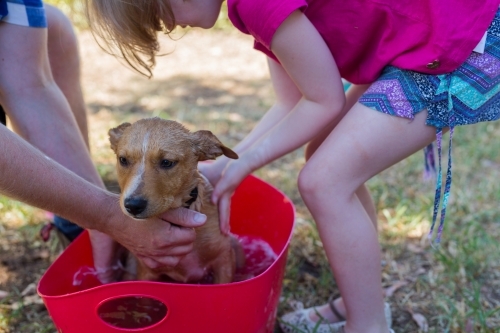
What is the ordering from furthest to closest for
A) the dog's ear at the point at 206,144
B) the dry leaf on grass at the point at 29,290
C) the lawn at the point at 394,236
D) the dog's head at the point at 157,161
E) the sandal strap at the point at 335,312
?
the dry leaf on grass at the point at 29,290 < the lawn at the point at 394,236 < the sandal strap at the point at 335,312 < the dog's ear at the point at 206,144 < the dog's head at the point at 157,161

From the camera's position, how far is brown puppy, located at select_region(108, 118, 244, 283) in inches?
75.6

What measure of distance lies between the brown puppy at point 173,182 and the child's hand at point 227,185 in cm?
3

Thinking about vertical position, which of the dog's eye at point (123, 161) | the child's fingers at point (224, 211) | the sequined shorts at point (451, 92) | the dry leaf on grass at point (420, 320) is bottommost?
the dry leaf on grass at point (420, 320)

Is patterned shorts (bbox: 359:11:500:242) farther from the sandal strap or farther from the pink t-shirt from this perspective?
the sandal strap

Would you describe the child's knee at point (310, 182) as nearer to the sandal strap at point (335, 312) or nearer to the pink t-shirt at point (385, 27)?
the pink t-shirt at point (385, 27)

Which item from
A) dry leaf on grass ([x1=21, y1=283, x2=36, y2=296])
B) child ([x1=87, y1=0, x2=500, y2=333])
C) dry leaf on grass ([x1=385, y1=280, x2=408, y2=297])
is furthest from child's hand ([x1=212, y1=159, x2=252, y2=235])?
dry leaf on grass ([x1=21, y1=283, x2=36, y2=296])

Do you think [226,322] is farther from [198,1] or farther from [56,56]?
[56,56]

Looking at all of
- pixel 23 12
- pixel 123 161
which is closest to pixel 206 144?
pixel 123 161

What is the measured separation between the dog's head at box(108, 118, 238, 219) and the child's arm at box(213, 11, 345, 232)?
0.14 metres

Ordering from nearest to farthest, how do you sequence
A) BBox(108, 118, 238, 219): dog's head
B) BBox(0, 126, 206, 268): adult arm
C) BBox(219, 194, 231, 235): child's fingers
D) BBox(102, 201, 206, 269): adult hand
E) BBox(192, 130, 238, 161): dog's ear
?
BBox(0, 126, 206, 268): adult arm < BBox(108, 118, 238, 219): dog's head < BBox(102, 201, 206, 269): adult hand < BBox(192, 130, 238, 161): dog's ear < BBox(219, 194, 231, 235): child's fingers

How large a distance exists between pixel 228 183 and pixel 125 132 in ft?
1.49

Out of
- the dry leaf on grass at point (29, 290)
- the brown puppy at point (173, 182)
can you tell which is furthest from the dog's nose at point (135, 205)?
the dry leaf on grass at point (29, 290)

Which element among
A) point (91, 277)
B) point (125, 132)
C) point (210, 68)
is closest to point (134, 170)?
point (125, 132)

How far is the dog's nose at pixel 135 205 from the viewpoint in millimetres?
1846
